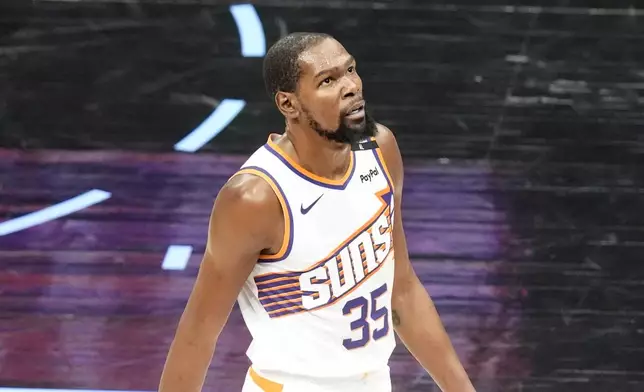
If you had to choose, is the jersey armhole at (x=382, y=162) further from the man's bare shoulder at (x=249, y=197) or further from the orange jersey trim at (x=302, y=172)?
the man's bare shoulder at (x=249, y=197)

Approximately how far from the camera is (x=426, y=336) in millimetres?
2066

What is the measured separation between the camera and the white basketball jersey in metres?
1.79

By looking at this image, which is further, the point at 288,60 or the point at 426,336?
the point at 426,336

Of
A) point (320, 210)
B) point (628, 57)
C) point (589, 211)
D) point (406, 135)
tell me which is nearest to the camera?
point (320, 210)

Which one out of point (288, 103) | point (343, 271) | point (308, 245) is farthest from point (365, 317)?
point (288, 103)

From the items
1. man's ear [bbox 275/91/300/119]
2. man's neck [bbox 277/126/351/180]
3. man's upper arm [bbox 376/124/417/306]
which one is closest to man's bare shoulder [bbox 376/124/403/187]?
man's upper arm [bbox 376/124/417/306]

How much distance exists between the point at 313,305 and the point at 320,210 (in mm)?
206

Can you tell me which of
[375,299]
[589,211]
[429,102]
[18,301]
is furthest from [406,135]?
[375,299]

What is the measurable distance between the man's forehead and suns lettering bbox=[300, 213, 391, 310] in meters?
0.36

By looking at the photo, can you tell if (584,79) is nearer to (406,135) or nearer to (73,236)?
(406,135)

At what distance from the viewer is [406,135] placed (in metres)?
3.78

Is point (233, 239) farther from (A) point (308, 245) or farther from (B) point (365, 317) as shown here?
(B) point (365, 317)

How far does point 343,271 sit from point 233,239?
10.1 inches

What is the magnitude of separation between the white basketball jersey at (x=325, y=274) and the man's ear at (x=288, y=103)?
88 mm
